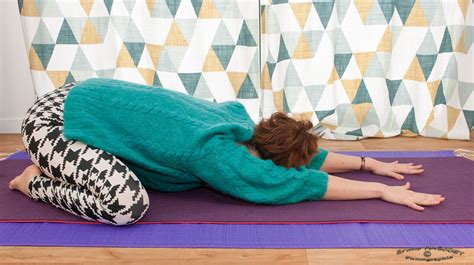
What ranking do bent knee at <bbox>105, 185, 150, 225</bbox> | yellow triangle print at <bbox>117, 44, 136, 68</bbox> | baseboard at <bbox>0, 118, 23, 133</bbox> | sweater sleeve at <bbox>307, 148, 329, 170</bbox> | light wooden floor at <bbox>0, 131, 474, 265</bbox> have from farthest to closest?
baseboard at <bbox>0, 118, 23, 133</bbox> → yellow triangle print at <bbox>117, 44, 136, 68</bbox> → sweater sleeve at <bbox>307, 148, 329, 170</bbox> → bent knee at <bbox>105, 185, 150, 225</bbox> → light wooden floor at <bbox>0, 131, 474, 265</bbox>

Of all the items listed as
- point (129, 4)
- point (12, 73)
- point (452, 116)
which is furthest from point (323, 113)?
point (12, 73)

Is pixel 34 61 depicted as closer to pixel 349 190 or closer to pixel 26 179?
pixel 26 179

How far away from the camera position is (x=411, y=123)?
9.43 feet

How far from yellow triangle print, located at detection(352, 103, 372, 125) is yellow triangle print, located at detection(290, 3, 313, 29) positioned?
48cm

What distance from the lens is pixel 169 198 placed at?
2000mm

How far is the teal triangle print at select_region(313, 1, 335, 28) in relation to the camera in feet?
8.95

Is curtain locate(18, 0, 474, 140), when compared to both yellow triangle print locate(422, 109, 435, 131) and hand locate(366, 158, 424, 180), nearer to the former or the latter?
yellow triangle print locate(422, 109, 435, 131)

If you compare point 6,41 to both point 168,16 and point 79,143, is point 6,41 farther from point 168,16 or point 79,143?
point 79,143

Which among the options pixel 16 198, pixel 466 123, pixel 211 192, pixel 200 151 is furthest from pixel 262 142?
pixel 466 123

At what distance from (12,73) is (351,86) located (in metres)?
1.70

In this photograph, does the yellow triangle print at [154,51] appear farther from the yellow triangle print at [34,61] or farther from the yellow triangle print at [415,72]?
the yellow triangle print at [415,72]

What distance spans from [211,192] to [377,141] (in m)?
1.06

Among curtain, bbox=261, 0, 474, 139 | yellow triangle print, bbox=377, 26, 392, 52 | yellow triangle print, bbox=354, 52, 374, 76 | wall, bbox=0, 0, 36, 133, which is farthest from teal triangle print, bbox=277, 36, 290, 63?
wall, bbox=0, 0, 36, 133

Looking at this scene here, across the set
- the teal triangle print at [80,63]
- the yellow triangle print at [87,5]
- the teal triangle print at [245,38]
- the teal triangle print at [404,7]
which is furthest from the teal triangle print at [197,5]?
the teal triangle print at [404,7]
